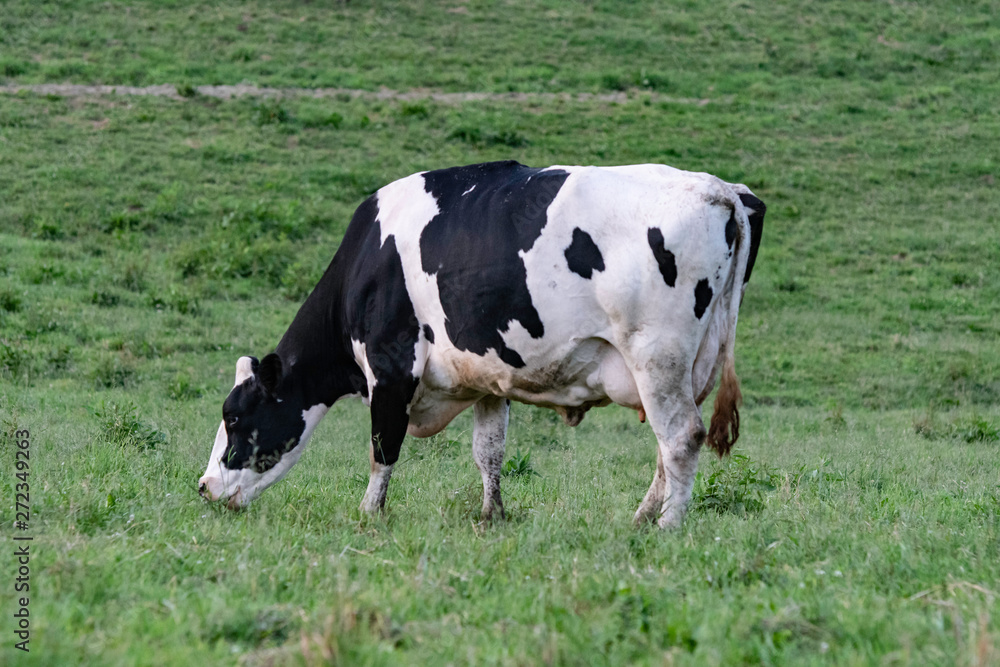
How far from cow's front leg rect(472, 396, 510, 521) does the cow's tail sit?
53.8 inches

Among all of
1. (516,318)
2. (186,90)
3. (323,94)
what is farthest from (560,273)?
(323,94)

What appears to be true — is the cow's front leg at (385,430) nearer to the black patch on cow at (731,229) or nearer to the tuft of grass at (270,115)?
the black patch on cow at (731,229)

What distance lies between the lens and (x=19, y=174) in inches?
703

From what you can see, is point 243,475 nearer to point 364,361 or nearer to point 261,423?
point 261,423

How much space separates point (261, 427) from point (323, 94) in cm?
1759

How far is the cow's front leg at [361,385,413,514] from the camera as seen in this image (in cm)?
636

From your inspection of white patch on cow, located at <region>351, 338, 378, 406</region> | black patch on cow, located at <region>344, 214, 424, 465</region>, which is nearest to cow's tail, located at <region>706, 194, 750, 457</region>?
black patch on cow, located at <region>344, 214, 424, 465</region>

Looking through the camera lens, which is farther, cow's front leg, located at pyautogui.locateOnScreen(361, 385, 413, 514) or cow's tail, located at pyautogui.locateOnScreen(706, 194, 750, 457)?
cow's front leg, located at pyautogui.locateOnScreen(361, 385, 413, 514)

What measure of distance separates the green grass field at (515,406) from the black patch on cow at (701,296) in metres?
1.14

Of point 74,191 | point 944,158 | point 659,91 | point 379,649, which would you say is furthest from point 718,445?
point 659,91

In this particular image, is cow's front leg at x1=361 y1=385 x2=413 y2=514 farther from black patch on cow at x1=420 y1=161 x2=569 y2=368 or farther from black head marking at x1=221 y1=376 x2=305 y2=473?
black head marking at x1=221 y1=376 x2=305 y2=473

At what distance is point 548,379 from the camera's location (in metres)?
5.99

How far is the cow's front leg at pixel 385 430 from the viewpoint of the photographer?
6363 millimetres

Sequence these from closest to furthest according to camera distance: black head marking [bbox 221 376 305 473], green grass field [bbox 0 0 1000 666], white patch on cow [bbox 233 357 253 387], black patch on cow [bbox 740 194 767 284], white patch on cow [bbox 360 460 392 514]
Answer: green grass field [bbox 0 0 1000 666], black patch on cow [bbox 740 194 767 284], white patch on cow [bbox 360 460 392 514], black head marking [bbox 221 376 305 473], white patch on cow [bbox 233 357 253 387]
